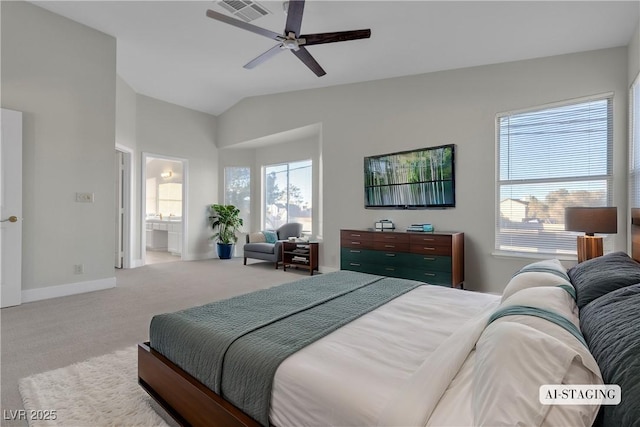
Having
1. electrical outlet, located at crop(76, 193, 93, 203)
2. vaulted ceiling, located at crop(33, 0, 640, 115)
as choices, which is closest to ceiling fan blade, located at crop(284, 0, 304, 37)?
vaulted ceiling, located at crop(33, 0, 640, 115)

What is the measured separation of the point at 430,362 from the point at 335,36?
2.89m

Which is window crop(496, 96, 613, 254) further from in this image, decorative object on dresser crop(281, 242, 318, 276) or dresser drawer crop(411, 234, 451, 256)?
decorative object on dresser crop(281, 242, 318, 276)

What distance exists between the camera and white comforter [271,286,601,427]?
0.81m

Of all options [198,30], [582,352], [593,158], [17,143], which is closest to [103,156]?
[17,143]

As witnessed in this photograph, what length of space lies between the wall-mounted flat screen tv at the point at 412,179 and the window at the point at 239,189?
375 centimetres

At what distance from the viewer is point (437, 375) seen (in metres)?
1.05

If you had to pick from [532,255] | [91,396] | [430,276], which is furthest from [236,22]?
[532,255]

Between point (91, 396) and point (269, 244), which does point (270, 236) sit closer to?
point (269, 244)

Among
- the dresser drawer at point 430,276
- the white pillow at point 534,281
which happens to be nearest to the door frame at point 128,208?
the dresser drawer at point 430,276

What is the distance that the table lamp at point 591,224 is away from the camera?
8.70 feet

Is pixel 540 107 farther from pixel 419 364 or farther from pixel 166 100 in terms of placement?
pixel 166 100

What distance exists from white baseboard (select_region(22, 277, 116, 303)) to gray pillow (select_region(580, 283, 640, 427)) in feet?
16.3

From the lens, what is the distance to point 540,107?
3.63 metres

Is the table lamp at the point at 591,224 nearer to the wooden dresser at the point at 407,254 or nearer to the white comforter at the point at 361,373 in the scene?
the wooden dresser at the point at 407,254
